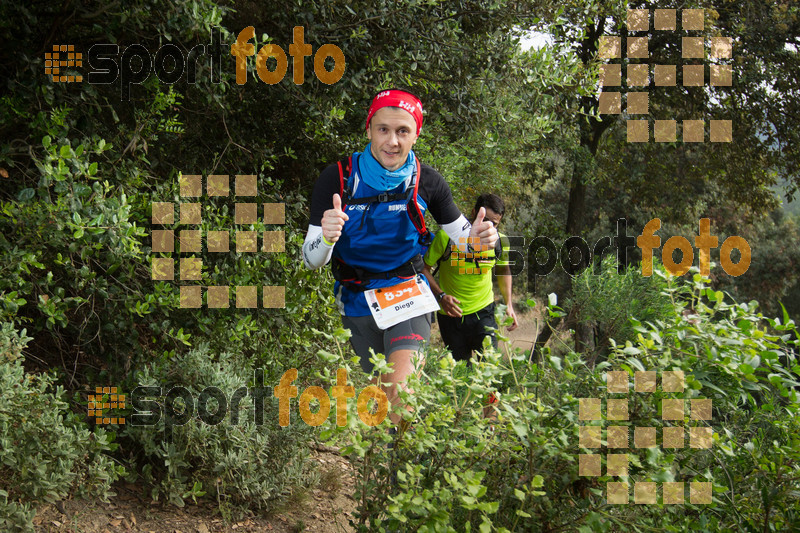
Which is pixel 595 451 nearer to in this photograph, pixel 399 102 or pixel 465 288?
pixel 399 102

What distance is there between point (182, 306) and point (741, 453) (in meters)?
3.05

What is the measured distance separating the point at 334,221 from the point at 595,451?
1626mm

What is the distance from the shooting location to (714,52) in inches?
481

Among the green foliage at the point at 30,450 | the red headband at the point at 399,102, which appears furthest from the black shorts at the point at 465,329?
the green foliage at the point at 30,450

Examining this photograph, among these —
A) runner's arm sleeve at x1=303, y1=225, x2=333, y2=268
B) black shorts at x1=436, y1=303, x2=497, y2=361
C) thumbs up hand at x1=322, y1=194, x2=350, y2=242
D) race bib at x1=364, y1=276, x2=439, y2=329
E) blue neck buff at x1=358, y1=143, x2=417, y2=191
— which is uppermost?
blue neck buff at x1=358, y1=143, x2=417, y2=191

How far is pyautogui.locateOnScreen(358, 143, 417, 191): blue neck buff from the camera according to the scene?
341 cm

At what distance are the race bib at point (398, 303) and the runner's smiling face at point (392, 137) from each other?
2.22ft

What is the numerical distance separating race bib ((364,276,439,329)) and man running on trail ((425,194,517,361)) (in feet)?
5.35

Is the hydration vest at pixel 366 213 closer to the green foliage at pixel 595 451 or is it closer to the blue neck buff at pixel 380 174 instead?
the blue neck buff at pixel 380 174

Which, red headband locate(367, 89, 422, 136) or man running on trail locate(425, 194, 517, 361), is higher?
red headband locate(367, 89, 422, 136)

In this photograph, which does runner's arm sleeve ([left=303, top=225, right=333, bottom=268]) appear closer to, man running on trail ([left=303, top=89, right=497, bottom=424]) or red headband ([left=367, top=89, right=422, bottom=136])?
man running on trail ([left=303, top=89, right=497, bottom=424])

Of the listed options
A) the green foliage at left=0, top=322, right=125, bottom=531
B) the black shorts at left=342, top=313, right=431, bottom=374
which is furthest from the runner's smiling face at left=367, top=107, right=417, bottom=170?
the green foliage at left=0, top=322, right=125, bottom=531

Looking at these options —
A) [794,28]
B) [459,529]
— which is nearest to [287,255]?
[459,529]

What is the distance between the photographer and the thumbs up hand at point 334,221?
3.12m
